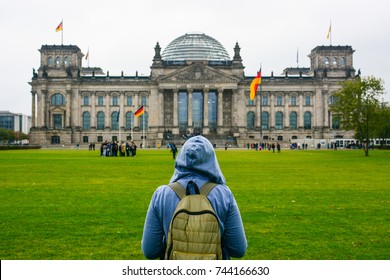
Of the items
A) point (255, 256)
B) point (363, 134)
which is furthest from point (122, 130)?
point (255, 256)

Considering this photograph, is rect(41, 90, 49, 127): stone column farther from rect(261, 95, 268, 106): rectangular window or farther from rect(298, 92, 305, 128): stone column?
rect(298, 92, 305, 128): stone column

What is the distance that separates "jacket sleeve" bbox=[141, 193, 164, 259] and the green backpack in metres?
0.53

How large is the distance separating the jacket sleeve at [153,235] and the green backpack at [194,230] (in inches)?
20.7

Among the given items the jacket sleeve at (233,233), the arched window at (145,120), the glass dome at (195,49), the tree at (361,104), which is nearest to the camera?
the jacket sleeve at (233,233)

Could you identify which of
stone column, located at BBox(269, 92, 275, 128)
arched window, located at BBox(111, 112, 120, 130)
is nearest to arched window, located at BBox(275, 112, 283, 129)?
stone column, located at BBox(269, 92, 275, 128)

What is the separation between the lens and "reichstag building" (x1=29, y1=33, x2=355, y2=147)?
132 m

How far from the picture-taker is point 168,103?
13412 centimetres

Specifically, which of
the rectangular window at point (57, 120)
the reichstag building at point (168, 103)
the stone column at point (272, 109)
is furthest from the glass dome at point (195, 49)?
the rectangular window at point (57, 120)

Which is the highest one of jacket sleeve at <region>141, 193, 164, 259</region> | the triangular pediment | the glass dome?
the glass dome

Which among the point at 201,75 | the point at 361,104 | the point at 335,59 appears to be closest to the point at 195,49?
the point at 201,75

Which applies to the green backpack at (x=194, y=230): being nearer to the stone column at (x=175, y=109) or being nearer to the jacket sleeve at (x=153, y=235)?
the jacket sleeve at (x=153, y=235)

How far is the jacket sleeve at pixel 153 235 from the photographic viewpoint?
605cm

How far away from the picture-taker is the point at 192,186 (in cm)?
578
